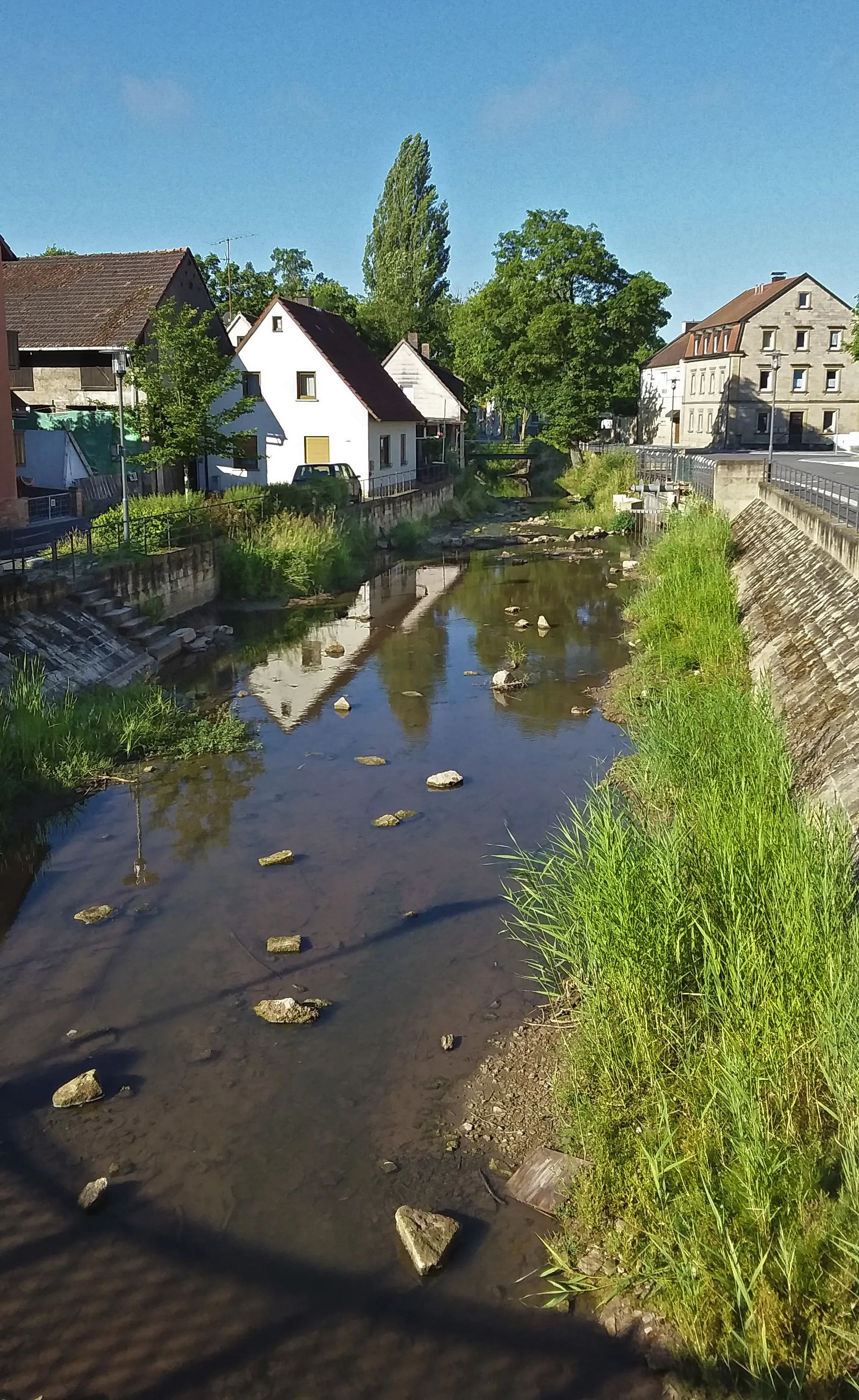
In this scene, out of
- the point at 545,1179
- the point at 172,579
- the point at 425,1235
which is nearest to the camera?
the point at 425,1235

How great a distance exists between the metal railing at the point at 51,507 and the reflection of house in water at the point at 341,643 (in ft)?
20.4

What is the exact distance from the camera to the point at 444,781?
15742mm

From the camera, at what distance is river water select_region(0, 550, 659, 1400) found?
6555 mm

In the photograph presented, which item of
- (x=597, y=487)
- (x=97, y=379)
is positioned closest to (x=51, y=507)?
(x=97, y=379)

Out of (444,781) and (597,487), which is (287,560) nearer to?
(444,781)

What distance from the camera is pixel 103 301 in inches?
1487

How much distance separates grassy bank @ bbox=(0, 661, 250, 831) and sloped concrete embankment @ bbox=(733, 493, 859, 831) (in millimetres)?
8567

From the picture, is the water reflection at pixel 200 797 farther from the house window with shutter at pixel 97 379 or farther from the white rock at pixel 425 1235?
the house window with shutter at pixel 97 379

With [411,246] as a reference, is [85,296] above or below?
below

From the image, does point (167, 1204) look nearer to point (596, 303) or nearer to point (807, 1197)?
point (807, 1197)

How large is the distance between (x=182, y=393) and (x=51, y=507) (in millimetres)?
6990

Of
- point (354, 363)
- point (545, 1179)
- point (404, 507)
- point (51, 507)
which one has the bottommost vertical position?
point (545, 1179)

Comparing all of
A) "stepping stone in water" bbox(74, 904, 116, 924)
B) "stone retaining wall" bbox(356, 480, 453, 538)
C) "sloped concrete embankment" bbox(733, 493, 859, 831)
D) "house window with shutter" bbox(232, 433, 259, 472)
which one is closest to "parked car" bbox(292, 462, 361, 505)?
"stone retaining wall" bbox(356, 480, 453, 538)

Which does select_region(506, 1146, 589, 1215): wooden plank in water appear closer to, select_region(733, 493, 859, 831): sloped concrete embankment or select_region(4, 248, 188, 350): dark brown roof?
select_region(733, 493, 859, 831): sloped concrete embankment
